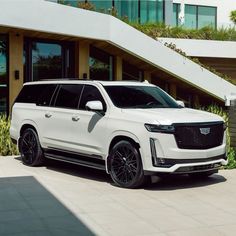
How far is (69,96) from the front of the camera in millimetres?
9930

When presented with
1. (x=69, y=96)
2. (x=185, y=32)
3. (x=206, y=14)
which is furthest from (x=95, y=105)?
(x=206, y=14)

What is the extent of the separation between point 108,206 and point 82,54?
928 cm

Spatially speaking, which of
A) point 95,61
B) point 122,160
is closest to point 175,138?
point 122,160

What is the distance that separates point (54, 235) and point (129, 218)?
116 centimetres

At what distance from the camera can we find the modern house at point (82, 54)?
43.2 ft

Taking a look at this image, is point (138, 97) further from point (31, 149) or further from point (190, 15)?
point (190, 15)

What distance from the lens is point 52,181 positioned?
29.5 feet

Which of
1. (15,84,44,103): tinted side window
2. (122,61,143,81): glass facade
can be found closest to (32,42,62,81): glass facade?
(122,61,143,81): glass facade

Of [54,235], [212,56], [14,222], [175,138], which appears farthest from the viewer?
[212,56]

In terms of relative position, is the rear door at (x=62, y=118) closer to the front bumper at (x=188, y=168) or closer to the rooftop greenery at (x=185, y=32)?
the front bumper at (x=188, y=168)

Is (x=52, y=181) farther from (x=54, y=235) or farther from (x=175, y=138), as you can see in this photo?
(x=54, y=235)

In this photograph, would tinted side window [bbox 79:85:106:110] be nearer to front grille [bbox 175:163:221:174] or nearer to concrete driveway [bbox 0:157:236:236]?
concrete driveway [bbox 0:157:236:236]

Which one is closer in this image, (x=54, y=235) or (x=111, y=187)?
(x=54, y=235)

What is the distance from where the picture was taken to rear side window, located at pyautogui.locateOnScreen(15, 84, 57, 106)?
412 inches
